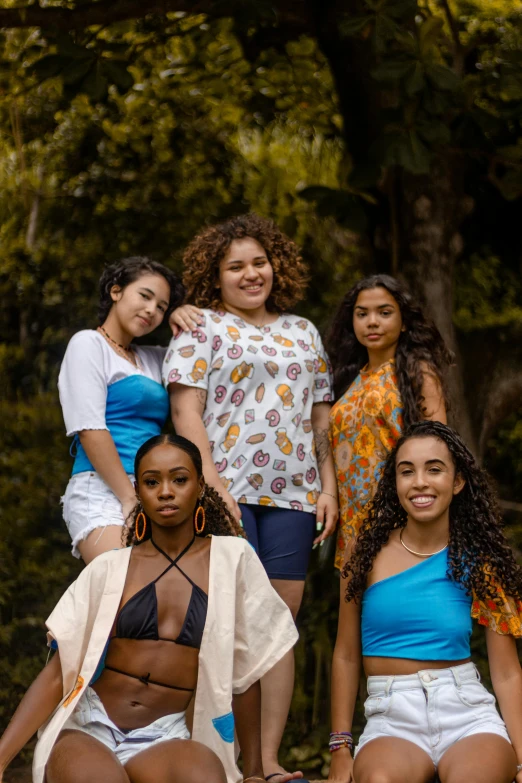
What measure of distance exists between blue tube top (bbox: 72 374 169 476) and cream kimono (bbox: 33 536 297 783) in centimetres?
60

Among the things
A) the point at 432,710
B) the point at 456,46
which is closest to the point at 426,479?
the point at 432,710

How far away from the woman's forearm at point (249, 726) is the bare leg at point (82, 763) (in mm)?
417

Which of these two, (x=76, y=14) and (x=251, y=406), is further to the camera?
(x=76, y=14)

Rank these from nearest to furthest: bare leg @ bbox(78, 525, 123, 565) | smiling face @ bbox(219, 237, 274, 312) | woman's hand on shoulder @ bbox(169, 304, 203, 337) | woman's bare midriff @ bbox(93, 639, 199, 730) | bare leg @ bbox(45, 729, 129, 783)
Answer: bare leg @ bbox(45, 729, 129, 783) < woman's bare midriff @ bbox(93, 639, 199, 730) < bare leg @ bbox(78, 525, 123, 565) < woman's hand on shoulder @ bbox(169, 304, 203, 337) < smiling face @ bbox(219, 237, 274, 312)

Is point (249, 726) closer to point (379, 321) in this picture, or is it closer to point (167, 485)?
point (167, 485)

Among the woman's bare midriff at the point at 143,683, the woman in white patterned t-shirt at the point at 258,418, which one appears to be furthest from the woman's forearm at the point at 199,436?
the woman's bare midriff at the point at 143,683

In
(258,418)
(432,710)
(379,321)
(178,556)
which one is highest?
(379,321)

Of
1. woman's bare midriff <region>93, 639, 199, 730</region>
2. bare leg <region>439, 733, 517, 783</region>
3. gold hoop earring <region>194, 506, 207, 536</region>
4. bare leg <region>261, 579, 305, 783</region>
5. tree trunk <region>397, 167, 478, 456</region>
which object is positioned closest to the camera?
bare leg <region>439, 733, 517, 783</region>

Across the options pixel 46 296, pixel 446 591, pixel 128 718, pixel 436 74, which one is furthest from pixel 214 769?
pixel 46 296

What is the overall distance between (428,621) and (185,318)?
1364 mm

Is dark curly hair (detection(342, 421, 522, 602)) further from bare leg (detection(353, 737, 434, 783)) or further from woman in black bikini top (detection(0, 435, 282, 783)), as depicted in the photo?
bare leg (detection(353, 737, 434, 783))

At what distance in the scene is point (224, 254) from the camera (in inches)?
150

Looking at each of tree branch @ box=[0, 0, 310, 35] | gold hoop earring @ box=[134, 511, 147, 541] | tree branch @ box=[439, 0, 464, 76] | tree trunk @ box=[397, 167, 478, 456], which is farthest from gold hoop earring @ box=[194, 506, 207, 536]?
tree branch @ box=[439, 0, 464, 76]

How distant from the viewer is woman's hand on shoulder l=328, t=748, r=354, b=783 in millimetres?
3012
